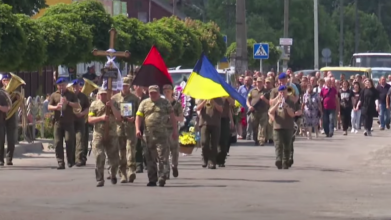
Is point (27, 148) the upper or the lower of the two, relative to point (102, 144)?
lower

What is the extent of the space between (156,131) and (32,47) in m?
10.5

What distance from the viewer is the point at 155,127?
55.8 ft

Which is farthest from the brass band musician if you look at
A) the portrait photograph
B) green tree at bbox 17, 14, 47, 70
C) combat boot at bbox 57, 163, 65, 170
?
green tree at bbox 17, 14, 47, 70

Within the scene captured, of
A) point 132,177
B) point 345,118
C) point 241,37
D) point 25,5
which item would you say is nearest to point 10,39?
point 132,177

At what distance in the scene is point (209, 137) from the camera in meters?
20.7

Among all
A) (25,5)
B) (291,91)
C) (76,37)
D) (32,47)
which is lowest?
(291,91)

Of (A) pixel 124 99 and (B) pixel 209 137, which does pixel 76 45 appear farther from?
(A) pixel 124 99

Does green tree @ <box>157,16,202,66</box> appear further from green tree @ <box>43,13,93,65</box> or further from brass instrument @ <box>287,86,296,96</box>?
brass instrument @ <box>287,86,296,96</box>

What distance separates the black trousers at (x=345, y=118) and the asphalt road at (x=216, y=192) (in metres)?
10.5

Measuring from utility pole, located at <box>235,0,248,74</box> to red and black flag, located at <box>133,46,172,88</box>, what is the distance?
1510 centimetres

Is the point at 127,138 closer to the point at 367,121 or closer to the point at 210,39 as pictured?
the point at 367,121

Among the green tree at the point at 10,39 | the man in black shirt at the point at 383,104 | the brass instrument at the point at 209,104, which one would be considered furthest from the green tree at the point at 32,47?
the man in black shirt at the point at 383,104

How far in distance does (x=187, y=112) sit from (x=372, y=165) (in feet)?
13.9

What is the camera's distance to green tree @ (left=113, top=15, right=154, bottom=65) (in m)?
36.6
